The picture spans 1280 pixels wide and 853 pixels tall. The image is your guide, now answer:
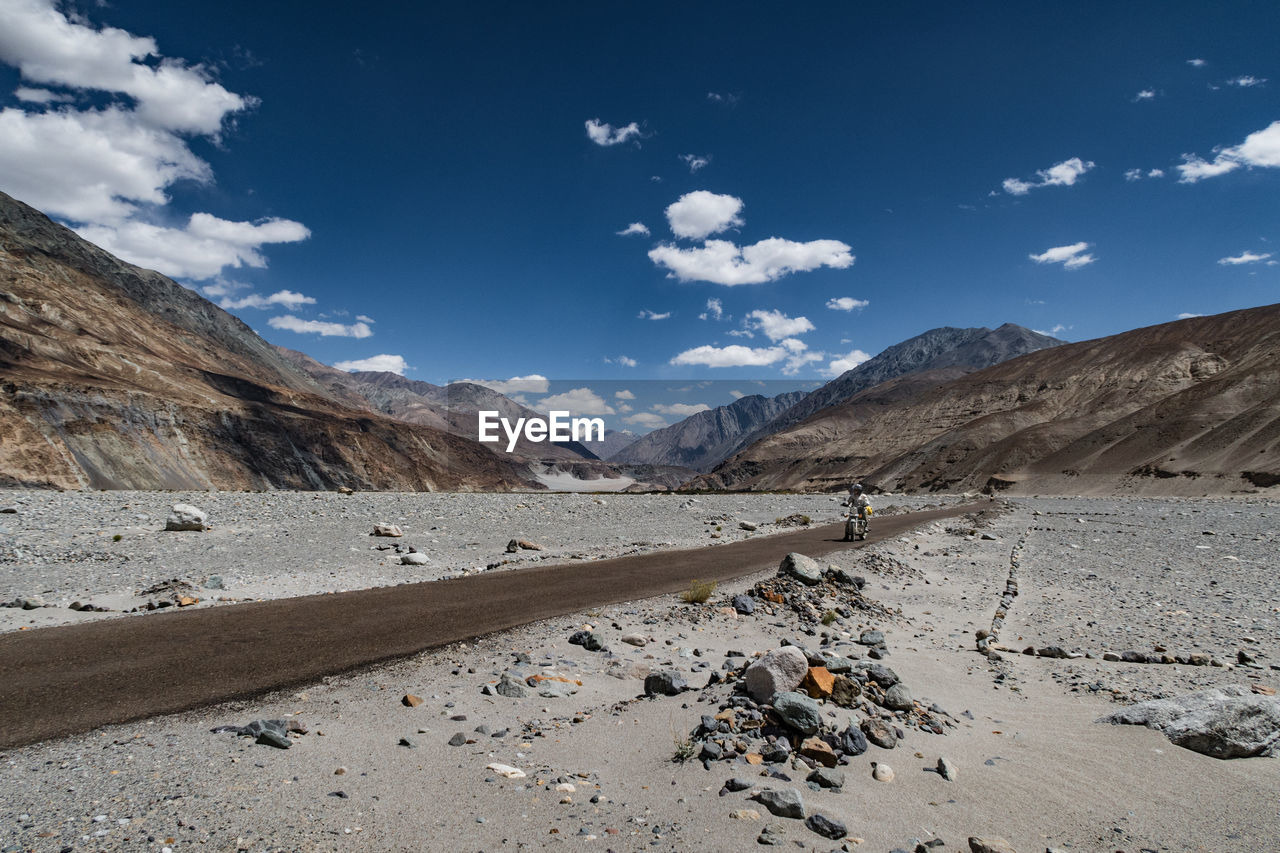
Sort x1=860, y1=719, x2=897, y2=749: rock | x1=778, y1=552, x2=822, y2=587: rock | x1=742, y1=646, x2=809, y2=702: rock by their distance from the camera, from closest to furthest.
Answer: x1=860, y1=719, x2=897, y2=749: rock < x1=742, y1=646, x2=809, y2=702: rock < x1=778, y1=552, x2=822, y2=587: rock

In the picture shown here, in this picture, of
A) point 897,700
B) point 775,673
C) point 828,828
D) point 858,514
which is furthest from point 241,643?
point 858,514

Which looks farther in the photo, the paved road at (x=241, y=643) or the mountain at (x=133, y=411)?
the mountain at (x=133, y=411)

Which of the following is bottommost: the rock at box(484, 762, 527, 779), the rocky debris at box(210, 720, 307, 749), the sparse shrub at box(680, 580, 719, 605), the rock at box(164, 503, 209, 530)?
the sparse shrub at box(680, 580, 719, 605)

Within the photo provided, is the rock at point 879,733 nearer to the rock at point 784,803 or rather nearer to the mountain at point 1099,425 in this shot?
the rock at point 784,803

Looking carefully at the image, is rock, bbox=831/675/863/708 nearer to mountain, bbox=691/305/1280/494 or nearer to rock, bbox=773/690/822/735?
rock, bbox=773/690/822/735

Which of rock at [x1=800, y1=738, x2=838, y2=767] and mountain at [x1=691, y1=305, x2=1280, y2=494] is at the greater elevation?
mountain at [x1=691, y1=305, x2=1280, y2=494]

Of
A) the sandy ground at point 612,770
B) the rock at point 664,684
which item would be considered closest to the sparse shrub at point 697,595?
the sandy ground at point 612,770

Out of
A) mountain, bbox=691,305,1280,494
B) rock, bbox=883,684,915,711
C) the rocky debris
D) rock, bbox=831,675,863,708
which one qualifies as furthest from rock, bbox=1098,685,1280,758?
mountain, bbox=691,305,1280,494

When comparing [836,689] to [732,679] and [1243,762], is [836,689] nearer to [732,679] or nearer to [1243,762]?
[732,679]
